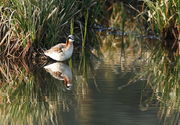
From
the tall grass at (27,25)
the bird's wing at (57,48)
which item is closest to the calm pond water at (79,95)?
the bird's wing at (57,48)

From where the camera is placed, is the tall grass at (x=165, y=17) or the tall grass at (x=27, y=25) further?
the tall grass at (x=165, y=17)

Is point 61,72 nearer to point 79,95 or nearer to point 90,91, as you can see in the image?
point 90,91

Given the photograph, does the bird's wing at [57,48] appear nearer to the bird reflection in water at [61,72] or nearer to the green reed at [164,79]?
the bird reflection in water at [61,72]

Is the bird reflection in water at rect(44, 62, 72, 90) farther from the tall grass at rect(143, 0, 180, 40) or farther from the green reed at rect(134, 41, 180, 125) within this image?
the tall grass at rect(143, 0, 180, 40)

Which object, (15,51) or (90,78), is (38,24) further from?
(90,78)

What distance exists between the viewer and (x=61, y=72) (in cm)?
1109

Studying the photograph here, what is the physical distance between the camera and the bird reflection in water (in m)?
10.3

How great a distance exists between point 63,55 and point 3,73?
1.37m

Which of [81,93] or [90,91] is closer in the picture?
[81,93]

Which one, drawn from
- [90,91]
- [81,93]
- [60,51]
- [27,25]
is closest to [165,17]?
[60,51]

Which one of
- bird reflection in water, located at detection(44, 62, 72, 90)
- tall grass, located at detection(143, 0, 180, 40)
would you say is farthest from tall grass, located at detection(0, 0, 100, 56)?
tall grass, located at detection(143, 0, 180, 40)

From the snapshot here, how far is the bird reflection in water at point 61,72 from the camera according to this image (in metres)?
10.3

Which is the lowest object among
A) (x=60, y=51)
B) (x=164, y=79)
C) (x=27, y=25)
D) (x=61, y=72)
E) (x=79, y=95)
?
(x=79, y=95)

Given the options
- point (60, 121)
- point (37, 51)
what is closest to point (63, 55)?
point (37, 51)
